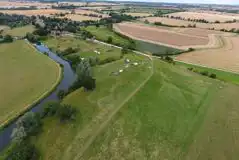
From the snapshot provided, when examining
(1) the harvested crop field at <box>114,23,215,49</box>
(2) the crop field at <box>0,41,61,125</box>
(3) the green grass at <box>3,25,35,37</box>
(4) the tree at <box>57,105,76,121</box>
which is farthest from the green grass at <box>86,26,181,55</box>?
(4) the tree at <box>57,105,76,121</box>

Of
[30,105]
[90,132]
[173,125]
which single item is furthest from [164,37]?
[90,132]

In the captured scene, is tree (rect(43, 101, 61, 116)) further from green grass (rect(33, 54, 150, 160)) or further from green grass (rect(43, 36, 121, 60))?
green grass (rect(43, 36, 121, 60))

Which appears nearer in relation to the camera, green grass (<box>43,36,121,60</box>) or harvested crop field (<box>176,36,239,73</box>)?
harvested crop field (<box>176,36,239,73</box>)

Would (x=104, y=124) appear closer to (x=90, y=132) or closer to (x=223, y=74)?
(x=90, y=132)

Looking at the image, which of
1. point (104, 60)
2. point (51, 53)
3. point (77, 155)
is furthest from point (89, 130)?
point (51, 53)

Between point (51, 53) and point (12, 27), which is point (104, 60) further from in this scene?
point (12, 27)

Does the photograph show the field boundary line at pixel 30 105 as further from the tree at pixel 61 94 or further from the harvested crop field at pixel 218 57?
the harvested crop field at pixel 218 57
